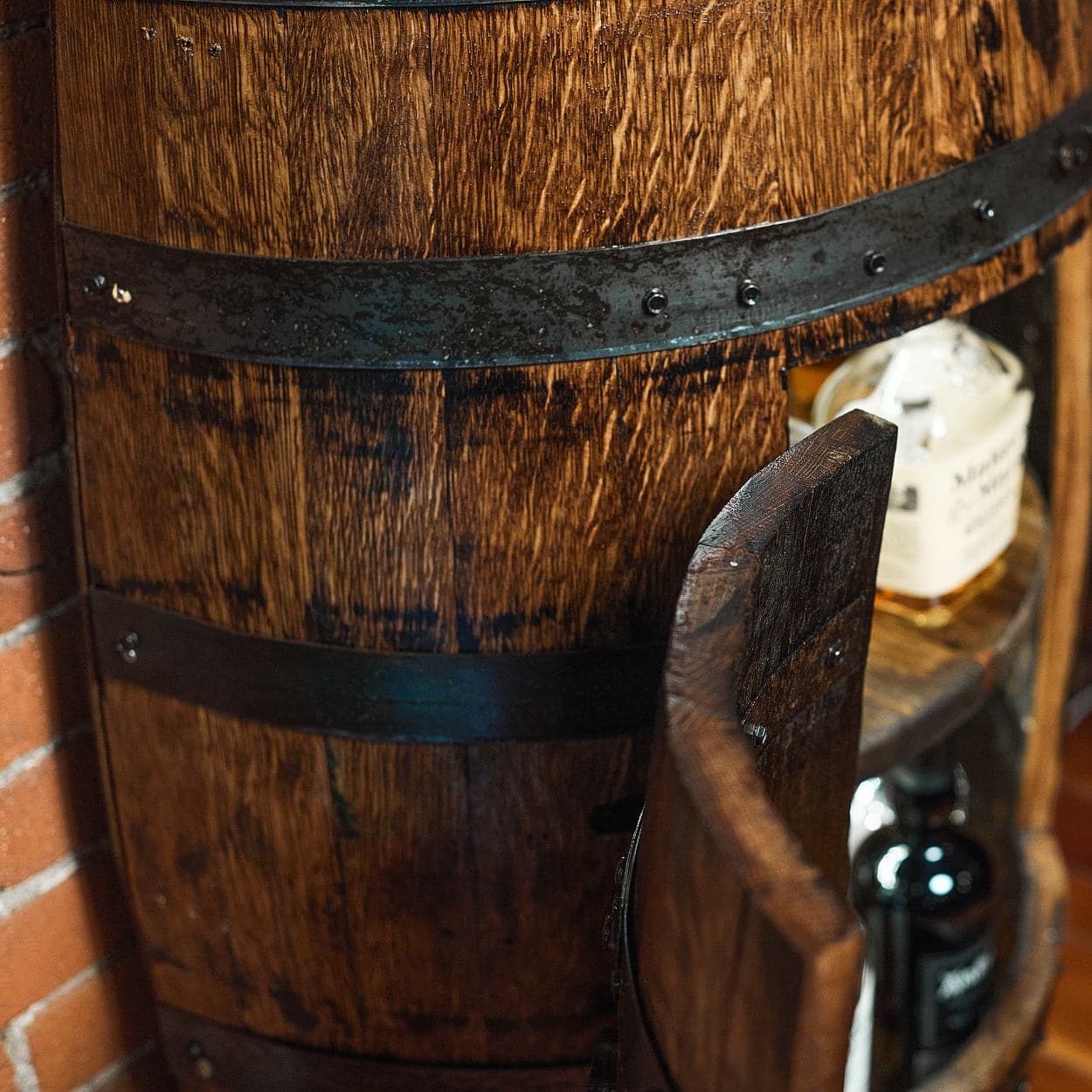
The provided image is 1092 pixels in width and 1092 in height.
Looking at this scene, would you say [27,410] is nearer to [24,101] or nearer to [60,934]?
[24,101]

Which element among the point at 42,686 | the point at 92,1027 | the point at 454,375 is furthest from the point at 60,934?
the point at 454,375

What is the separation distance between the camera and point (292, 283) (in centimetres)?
67

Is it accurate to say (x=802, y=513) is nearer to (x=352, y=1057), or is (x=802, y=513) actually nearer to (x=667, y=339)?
(x=667, y=339)

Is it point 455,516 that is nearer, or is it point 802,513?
point 802,513

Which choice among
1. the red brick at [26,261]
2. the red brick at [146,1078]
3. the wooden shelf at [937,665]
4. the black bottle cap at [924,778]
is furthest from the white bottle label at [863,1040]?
the red brick at [26,261]

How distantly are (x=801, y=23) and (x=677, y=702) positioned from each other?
344 mm

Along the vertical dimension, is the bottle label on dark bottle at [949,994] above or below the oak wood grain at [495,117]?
below

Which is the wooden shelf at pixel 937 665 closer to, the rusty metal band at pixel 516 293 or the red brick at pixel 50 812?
the rusty metal band at pixel 516 293

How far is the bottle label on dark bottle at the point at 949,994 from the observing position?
119 cm

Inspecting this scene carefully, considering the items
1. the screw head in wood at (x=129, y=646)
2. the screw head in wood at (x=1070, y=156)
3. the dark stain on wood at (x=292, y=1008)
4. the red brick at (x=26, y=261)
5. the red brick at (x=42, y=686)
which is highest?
the screw head in wood at (x=1070, y=156)

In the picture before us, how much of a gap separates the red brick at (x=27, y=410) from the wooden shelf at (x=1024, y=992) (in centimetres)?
83

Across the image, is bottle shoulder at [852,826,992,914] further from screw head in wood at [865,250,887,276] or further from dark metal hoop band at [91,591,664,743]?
screw head in wood at [865,250,887,276]

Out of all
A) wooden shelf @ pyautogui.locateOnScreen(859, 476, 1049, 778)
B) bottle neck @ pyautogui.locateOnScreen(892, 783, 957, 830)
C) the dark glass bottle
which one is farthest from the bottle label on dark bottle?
wooden shelf @ pyautogui.locateOnScreen(859, 476, 1049, 778)

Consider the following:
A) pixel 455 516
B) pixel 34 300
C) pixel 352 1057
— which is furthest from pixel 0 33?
pixel 352 1057
